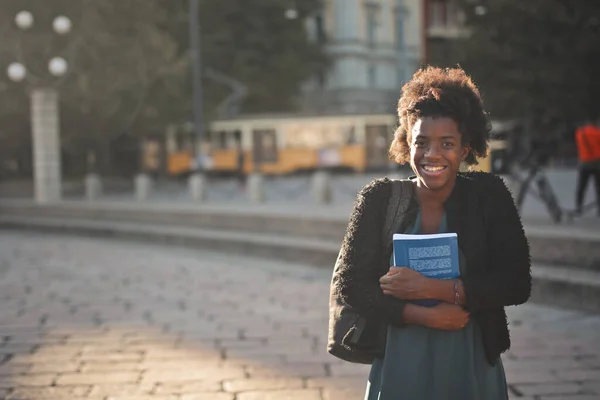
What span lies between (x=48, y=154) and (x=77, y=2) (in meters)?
6.78

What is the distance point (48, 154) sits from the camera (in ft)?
66.7

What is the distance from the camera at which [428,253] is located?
226 cm

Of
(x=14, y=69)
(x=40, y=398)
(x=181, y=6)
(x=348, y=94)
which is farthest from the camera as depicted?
(x=348, y=94)

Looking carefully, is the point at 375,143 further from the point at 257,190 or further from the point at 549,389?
the point at 549,389

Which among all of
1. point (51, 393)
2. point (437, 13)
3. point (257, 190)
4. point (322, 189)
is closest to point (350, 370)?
point (51, 393)

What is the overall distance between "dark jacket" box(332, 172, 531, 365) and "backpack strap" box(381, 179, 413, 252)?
13 mm

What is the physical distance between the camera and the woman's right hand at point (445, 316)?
2291 mm

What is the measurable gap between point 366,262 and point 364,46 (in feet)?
180

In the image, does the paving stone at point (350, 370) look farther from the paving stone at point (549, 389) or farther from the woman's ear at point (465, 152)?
the woman's ear at point (465, 152)

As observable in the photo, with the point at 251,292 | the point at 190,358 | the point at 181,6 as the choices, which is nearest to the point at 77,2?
the point at 181,6

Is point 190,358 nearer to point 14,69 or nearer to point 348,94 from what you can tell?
point 14,69

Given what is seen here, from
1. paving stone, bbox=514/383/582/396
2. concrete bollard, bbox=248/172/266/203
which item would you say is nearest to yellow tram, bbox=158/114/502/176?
concrete bollard, bbox=248/172/266/203

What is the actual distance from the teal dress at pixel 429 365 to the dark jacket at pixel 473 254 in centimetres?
5

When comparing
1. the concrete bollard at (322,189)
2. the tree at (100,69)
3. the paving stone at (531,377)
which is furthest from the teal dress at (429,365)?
the tree at (100,69)
